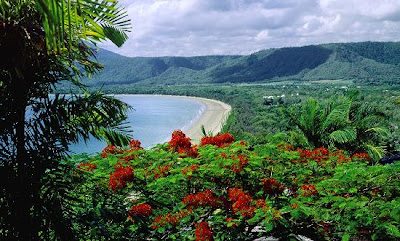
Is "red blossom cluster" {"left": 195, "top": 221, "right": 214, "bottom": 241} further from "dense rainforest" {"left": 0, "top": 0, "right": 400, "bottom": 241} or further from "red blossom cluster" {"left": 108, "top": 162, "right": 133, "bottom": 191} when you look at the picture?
"red blossom cluster" {"left": 108, "top": 162, "right": 133, "bottom": 191}

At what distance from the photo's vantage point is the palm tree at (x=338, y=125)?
10.4m

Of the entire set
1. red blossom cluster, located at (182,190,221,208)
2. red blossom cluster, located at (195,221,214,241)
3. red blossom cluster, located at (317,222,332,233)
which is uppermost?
red blossom cluster, located at (182,190,221,208)

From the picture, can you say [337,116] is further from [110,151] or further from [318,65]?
[318,65]

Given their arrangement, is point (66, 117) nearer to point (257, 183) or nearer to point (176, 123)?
point (257, 183)

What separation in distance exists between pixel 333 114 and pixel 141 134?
4130 centimetres

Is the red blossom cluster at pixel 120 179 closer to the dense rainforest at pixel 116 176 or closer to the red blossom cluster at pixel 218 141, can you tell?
the dense rainforest at pixel 116 176

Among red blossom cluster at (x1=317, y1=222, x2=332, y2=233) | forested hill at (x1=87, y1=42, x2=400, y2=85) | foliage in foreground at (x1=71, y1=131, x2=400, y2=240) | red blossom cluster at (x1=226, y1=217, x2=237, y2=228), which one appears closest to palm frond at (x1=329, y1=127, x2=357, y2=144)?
foliage in foreground at (x1=71, y1=131, x2=400, y2=240)

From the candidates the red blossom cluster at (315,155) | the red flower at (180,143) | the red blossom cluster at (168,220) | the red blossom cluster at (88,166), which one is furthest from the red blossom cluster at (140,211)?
the red blossom cluster at (315,155)

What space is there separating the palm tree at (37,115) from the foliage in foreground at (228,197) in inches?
11.9

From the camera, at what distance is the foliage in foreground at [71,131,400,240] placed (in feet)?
11.1

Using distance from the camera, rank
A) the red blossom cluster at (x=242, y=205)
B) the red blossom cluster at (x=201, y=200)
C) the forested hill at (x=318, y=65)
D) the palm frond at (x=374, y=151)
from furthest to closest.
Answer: the forested hill at (x=318, y=65) → the palm frond at (x=374, y=151) → the red blossom cluster at (x=201, y=200) → the red blossom cluster at (x=242, y=205)

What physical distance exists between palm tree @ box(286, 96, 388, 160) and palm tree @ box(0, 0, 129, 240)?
7834 mm

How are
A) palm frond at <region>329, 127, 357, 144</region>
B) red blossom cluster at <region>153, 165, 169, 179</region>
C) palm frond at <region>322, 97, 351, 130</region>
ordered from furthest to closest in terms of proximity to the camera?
1. palm frond at <region>322, 97, 351, 130</region>
2. palm frond at <region>329, 127, 357, 144</region>
3. red blossom cluster at <region>153, 165, 169, 179</region>

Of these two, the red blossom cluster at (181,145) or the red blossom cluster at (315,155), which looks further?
the red blossom cluster at (315,155)
